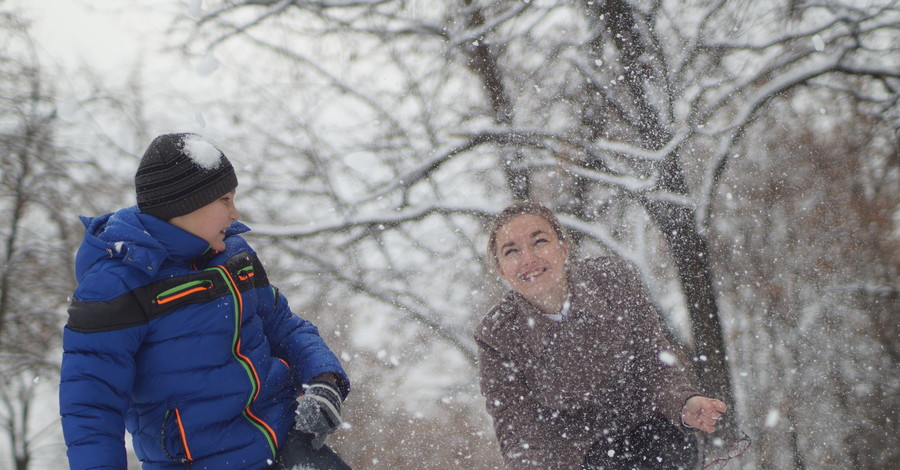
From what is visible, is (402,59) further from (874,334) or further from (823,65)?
(874,334)

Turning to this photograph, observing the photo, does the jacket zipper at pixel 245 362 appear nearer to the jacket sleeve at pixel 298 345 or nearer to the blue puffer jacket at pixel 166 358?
the blue puffer jacket at pixel 166 358

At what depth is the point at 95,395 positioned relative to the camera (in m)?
1.33

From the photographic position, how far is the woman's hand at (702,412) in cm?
188

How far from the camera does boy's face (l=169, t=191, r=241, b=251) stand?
162 centimetres

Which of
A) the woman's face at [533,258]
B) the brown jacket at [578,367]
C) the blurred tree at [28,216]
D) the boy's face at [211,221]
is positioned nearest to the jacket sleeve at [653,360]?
the brown jacket at [578,367]

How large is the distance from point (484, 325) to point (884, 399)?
15.7ft

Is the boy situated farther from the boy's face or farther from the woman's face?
the woman's face

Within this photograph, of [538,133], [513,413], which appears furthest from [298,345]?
[538,133]

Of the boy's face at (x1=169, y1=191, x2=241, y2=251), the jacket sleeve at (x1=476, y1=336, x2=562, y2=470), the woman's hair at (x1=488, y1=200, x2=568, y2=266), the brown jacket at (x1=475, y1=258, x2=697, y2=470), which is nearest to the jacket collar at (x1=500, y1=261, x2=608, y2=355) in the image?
the brown jacket at (x1=475, y1=258, x2=697, y2=470)

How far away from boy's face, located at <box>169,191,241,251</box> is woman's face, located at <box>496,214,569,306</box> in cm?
109

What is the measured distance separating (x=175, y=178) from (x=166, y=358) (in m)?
0.51

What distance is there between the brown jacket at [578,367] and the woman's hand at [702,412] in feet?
0.46

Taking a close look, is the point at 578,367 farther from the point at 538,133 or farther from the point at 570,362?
the point at 538,133

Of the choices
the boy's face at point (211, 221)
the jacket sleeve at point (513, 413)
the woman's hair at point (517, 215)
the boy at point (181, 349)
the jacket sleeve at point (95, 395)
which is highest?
the woman's hair at point (517, 215)
